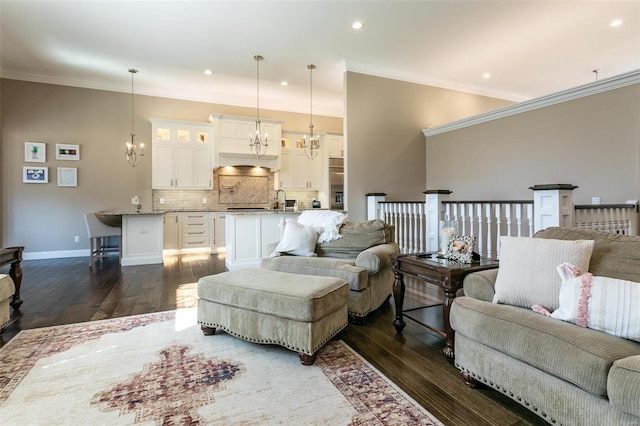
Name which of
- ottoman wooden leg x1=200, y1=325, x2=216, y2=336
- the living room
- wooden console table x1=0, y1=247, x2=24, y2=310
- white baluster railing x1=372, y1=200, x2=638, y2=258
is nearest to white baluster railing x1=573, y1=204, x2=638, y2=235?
white baluster railing x1=372, y1=200, x2=638, y2=258

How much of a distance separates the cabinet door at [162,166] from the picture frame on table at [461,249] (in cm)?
604

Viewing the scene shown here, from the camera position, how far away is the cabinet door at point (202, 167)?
692 cm

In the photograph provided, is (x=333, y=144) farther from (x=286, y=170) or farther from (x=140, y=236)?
(x=140, y=236)

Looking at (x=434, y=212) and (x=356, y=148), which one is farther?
(x=356, y=148)

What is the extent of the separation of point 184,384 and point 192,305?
150 centimetres

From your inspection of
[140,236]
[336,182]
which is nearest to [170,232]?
[140,236]

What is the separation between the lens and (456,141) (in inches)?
222

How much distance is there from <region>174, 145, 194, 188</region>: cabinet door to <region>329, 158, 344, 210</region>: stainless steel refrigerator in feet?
10.2

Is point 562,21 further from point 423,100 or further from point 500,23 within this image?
point 423,100

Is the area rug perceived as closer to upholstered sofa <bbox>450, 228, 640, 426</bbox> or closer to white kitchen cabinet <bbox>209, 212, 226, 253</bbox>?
upholstered sofa <bbox>450, 228, 640, 426</bbox>

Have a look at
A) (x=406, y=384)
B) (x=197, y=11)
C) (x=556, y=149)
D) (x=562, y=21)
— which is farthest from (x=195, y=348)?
(x=562, y=21)

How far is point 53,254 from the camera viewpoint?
19.8 feet

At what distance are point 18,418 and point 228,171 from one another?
250 inches

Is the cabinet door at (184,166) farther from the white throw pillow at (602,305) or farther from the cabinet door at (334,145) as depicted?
the white throw pillow at (602,305)
